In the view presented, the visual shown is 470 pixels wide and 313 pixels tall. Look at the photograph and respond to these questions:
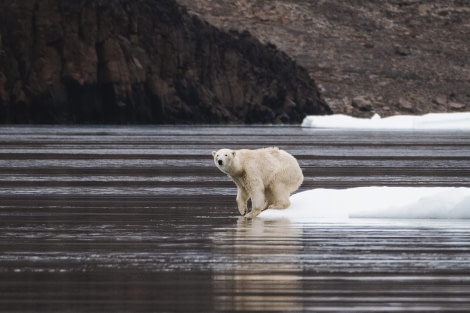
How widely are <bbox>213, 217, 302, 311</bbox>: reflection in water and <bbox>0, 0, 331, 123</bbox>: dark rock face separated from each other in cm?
8655

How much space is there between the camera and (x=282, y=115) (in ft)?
411

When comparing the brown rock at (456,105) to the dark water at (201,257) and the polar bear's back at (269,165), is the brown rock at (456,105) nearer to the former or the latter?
the dark water at (201,257)

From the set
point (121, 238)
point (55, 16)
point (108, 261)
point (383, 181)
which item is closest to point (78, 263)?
point (108, 261)

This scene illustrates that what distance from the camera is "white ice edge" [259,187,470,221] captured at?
17.8 metres

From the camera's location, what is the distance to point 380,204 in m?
18.3

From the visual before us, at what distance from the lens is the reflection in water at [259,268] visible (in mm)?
10852

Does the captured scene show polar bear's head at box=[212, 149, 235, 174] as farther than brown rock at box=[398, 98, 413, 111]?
No

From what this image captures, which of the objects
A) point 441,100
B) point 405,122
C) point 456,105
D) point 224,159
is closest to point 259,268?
point 224,159

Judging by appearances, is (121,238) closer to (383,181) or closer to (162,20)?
(383,181)

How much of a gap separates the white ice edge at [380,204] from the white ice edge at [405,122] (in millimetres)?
69592

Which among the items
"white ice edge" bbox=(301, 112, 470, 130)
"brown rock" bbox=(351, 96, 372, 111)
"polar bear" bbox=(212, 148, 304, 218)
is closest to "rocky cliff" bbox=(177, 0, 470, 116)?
"brown rock" bbox=(351, 96, 372, 111)

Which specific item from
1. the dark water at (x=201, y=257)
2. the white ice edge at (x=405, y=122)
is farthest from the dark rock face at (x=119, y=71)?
the dark water at (x=201, y=257)

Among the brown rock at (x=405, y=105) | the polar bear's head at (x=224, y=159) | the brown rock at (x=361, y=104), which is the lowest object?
the brown rock at (x=405, y=105)

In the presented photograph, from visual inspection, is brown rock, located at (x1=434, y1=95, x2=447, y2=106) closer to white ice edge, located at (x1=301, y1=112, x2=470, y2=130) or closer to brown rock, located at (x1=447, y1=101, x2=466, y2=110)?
brown rock, located at (x1=447, y1=101, x2=466, y2=110)
